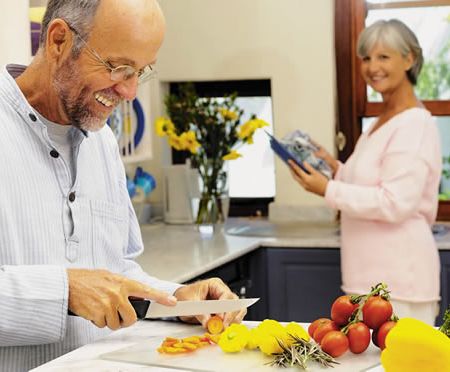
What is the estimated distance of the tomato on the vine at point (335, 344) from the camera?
1.77 metres

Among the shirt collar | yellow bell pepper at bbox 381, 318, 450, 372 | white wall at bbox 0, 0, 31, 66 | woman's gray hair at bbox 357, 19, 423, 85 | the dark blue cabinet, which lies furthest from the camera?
the dark blue cabinet

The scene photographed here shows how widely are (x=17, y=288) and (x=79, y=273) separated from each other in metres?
0.12

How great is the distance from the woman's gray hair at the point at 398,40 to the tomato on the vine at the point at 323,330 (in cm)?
181

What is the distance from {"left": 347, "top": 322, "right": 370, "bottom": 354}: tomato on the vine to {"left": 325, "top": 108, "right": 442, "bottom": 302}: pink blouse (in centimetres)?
150

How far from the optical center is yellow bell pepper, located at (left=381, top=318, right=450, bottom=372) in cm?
150

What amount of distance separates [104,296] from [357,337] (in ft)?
1.54

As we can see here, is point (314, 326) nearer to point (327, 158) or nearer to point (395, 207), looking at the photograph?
point (395, 207)

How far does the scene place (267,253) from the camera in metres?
3.92

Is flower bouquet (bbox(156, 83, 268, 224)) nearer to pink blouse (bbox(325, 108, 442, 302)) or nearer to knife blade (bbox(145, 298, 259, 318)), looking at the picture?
pink blouse (bbox(325, 108, 442, 302))

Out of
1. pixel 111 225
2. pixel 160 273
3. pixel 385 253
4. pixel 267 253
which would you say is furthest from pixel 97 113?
pixel 267 253

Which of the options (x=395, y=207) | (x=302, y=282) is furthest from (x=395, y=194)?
(x=302, y=282)

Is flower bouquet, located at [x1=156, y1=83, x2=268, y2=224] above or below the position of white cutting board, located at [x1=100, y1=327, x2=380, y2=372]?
above

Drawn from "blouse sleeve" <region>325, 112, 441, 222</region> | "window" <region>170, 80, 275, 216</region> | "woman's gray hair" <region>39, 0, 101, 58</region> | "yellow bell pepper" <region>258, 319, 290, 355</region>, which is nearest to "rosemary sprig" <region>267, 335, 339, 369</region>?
"yellow bell pepper" <region>258, 319, 290, 355</region>

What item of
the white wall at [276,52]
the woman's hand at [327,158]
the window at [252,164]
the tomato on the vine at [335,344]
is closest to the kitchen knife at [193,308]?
the tomato on the vine at [335,344]
